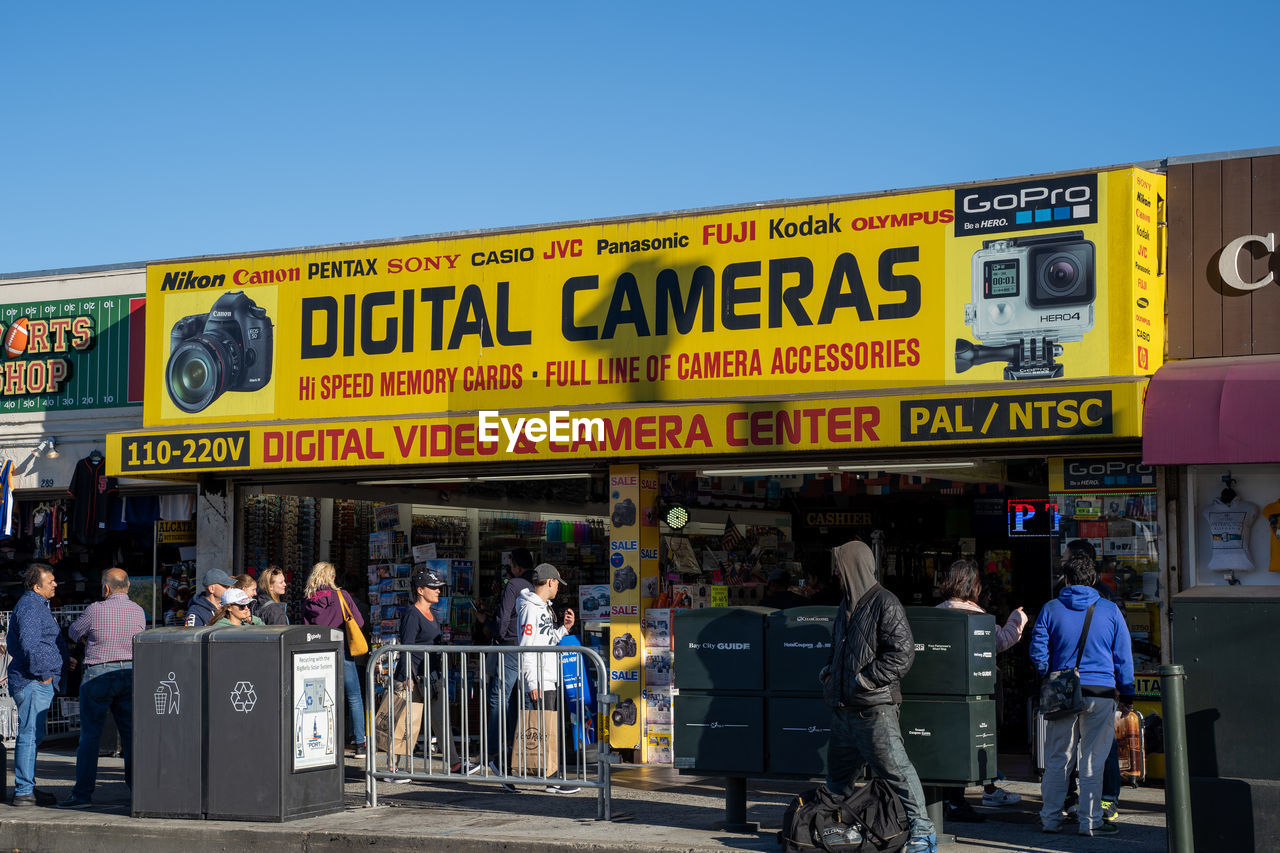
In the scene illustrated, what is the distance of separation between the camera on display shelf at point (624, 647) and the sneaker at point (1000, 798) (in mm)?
3528

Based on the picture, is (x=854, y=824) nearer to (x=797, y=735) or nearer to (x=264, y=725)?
(x=797, y=735)

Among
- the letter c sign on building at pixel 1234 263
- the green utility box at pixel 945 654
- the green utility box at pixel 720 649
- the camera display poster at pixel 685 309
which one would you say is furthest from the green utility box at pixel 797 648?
the letter c sign on building at pixel 1234 263

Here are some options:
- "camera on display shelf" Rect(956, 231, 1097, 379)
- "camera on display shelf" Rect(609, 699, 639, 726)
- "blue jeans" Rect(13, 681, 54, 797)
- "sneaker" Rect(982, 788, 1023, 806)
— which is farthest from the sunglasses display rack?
"sneaker" Rect(982, 788, 1023, 806)

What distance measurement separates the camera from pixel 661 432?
1307 centimetres

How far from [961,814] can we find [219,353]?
28.7 ft

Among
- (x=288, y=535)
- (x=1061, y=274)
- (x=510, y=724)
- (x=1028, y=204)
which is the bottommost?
(x=510, y=724)

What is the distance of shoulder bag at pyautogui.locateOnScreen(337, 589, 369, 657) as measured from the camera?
43.2ft

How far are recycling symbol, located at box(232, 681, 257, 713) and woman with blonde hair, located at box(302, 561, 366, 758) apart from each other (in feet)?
8.75

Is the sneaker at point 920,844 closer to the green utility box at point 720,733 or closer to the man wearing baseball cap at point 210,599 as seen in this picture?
the green utility box at point 720,733

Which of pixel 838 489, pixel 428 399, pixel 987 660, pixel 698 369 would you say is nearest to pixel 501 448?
pixel 428 399

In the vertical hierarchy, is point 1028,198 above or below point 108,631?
above

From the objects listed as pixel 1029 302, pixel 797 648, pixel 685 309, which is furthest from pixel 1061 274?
pixel 797 648

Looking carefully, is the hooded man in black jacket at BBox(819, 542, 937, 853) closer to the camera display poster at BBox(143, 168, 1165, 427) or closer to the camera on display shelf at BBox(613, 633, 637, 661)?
the camera display poster at BBox(143, 168, 1165, 427)

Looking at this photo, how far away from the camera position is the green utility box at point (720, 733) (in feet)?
31.9
